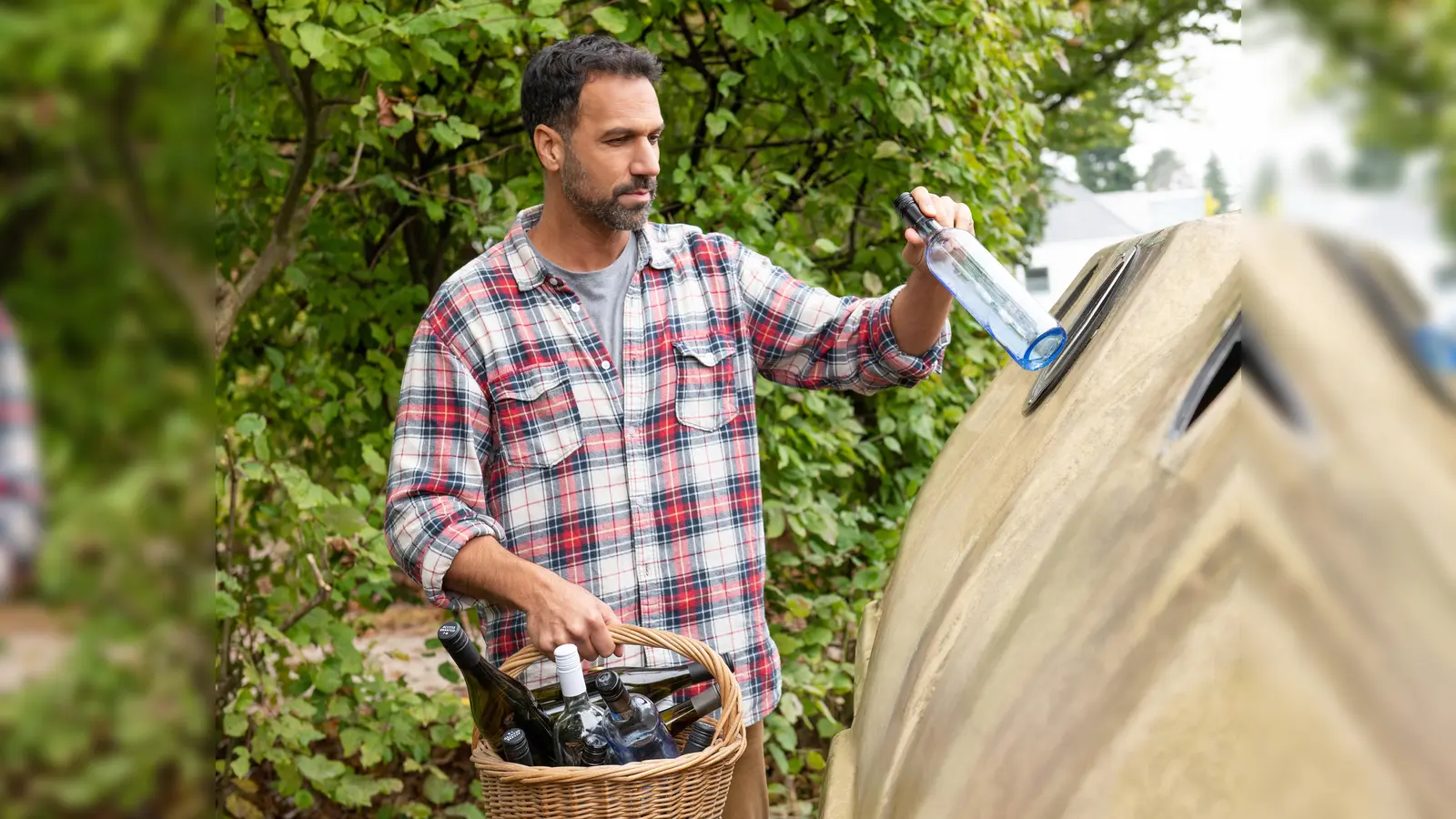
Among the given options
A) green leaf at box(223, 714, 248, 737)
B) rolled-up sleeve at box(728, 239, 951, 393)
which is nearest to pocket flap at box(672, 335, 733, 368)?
rolled-up sleeve at box(728, 239, 951, 393)

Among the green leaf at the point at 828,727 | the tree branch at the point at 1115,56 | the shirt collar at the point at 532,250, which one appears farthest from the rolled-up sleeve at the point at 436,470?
the tree branch at the point at 1115,56

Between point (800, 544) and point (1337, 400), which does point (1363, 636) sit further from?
point (800, 544)

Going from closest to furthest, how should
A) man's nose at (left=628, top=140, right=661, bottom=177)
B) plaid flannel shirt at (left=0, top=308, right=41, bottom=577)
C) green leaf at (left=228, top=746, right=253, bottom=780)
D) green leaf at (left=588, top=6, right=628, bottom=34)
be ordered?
plaid flannel shirt at (left=0, top=308, right=41, bottom=577), man's nose at (left=628, top=140, right=661, bottom=177), green leaf at (left=588, top=6, right=628, bottom=34), green leaf at (left=228, top=746, right=253, bottom=780)

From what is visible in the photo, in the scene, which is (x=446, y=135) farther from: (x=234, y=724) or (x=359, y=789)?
(x=359, y=789)

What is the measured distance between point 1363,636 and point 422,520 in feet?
6.58

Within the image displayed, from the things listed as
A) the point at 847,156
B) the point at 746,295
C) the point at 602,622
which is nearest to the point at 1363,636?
the point at 602,622

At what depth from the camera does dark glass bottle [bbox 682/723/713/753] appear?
1.97 m

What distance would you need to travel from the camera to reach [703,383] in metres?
2.56

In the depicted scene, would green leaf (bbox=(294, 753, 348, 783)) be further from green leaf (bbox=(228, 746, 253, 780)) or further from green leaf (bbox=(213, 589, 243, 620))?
green leaf (bbox=(213, 589, 243, 620))

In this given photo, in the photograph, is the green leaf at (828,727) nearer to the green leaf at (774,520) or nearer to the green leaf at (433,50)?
the green leaf at (774,520)

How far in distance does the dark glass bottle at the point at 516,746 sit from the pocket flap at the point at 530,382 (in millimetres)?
719

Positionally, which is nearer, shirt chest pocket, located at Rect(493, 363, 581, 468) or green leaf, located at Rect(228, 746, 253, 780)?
shirt chest pocket, located at Rect(493, 363, 581, 468)

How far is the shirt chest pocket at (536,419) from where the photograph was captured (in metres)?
2.44

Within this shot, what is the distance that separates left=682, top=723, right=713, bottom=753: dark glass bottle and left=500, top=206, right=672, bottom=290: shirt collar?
0.97 metres
